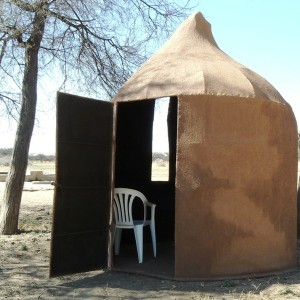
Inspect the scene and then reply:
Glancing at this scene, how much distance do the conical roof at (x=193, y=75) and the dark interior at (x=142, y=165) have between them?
76.5 inches

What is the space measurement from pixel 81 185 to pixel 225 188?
192 centimetres

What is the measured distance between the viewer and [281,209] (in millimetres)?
7328

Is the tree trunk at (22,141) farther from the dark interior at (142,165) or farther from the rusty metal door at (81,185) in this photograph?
the rusty metal door at (81,185)

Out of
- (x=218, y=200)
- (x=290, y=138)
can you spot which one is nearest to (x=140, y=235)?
(x=218, y=200)

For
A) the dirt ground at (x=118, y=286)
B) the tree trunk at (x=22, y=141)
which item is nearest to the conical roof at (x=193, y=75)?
the dirt ground at (x=118, y=286)

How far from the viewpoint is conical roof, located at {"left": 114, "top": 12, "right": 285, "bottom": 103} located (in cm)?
696

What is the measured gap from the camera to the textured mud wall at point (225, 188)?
21.9ft

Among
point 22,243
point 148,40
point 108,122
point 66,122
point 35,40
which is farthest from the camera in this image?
point 148,40

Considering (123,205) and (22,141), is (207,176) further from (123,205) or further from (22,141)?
(22,141)

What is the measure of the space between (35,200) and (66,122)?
12.7 m

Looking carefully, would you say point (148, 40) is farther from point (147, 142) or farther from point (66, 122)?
point (66, 122)

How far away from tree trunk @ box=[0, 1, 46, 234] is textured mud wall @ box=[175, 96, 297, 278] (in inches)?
196

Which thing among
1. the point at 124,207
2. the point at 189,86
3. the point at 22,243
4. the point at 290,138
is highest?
the point at 189,86

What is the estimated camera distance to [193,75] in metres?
7.12
